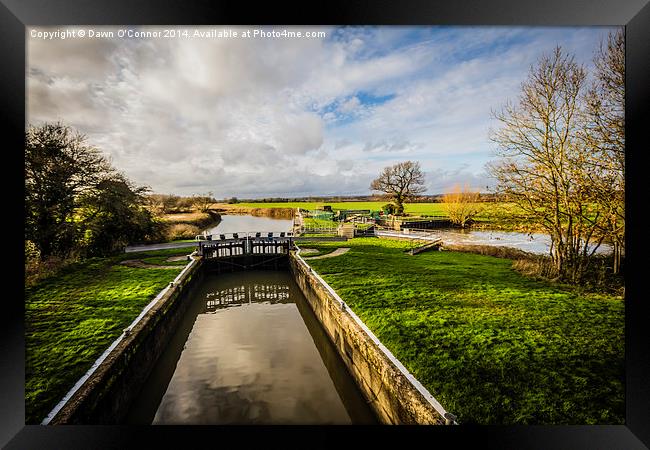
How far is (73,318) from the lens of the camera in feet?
16.9

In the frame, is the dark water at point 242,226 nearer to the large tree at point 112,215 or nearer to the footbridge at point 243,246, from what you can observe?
the footbridge at point 243,246

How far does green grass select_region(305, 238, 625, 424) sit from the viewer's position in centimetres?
306

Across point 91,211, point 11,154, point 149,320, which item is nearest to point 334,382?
point 149,320

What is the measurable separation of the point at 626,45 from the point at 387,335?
4.74 meters

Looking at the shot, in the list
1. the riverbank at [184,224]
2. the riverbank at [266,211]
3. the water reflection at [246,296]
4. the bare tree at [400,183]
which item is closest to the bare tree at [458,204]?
the bare tree at [400,183]

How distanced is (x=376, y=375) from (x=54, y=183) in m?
10.1

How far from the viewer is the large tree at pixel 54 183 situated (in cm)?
772

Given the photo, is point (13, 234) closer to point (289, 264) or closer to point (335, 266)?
point (335, 266)

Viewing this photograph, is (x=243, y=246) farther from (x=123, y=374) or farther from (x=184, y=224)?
(x=123, y=374)

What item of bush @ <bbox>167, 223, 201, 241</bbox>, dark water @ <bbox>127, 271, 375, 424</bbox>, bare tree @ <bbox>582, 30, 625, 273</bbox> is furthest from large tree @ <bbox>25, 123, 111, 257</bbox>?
bare tree @ <bbox>582, 30, 625, 273</bbox>

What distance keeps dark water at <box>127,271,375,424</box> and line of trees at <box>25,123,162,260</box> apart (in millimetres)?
4560

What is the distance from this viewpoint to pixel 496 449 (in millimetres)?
2916

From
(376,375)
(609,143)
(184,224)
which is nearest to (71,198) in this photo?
(184,224)
